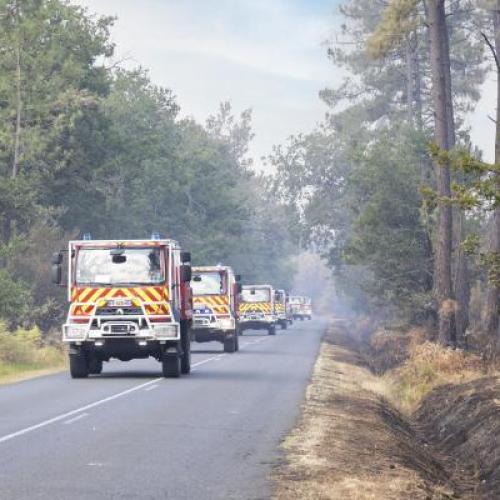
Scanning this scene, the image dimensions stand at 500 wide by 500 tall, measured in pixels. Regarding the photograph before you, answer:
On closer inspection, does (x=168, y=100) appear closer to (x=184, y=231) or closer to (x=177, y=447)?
(x=184, y=231)

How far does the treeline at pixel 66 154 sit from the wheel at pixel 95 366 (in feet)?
28.7

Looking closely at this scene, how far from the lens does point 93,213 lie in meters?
63.8

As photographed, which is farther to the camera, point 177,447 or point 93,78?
point 93,78

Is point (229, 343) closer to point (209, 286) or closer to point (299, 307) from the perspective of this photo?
→ point (209, 286)

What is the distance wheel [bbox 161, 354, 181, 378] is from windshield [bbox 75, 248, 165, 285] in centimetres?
173

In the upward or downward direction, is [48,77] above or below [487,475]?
above

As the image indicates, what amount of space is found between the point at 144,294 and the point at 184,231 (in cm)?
6351

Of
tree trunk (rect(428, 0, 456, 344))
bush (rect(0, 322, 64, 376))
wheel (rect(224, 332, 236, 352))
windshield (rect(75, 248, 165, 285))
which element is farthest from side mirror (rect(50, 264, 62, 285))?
wheel (rect(224, 332, 236, 352))

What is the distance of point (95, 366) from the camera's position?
94.9ft

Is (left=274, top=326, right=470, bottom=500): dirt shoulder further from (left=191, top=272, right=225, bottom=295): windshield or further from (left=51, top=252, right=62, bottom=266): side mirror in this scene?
(left=191, top=272, right=225, bottom=295): windshield

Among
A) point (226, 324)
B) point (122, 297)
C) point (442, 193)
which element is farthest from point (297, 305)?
point (122, 297)

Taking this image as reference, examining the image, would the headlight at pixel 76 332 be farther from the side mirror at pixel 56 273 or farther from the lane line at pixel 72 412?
the lane line at pixel 72 412

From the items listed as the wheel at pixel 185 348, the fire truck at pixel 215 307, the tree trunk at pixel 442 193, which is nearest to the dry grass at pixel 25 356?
the wheel at pixel 185 348

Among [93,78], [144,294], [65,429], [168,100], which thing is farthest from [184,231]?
[65,429]
